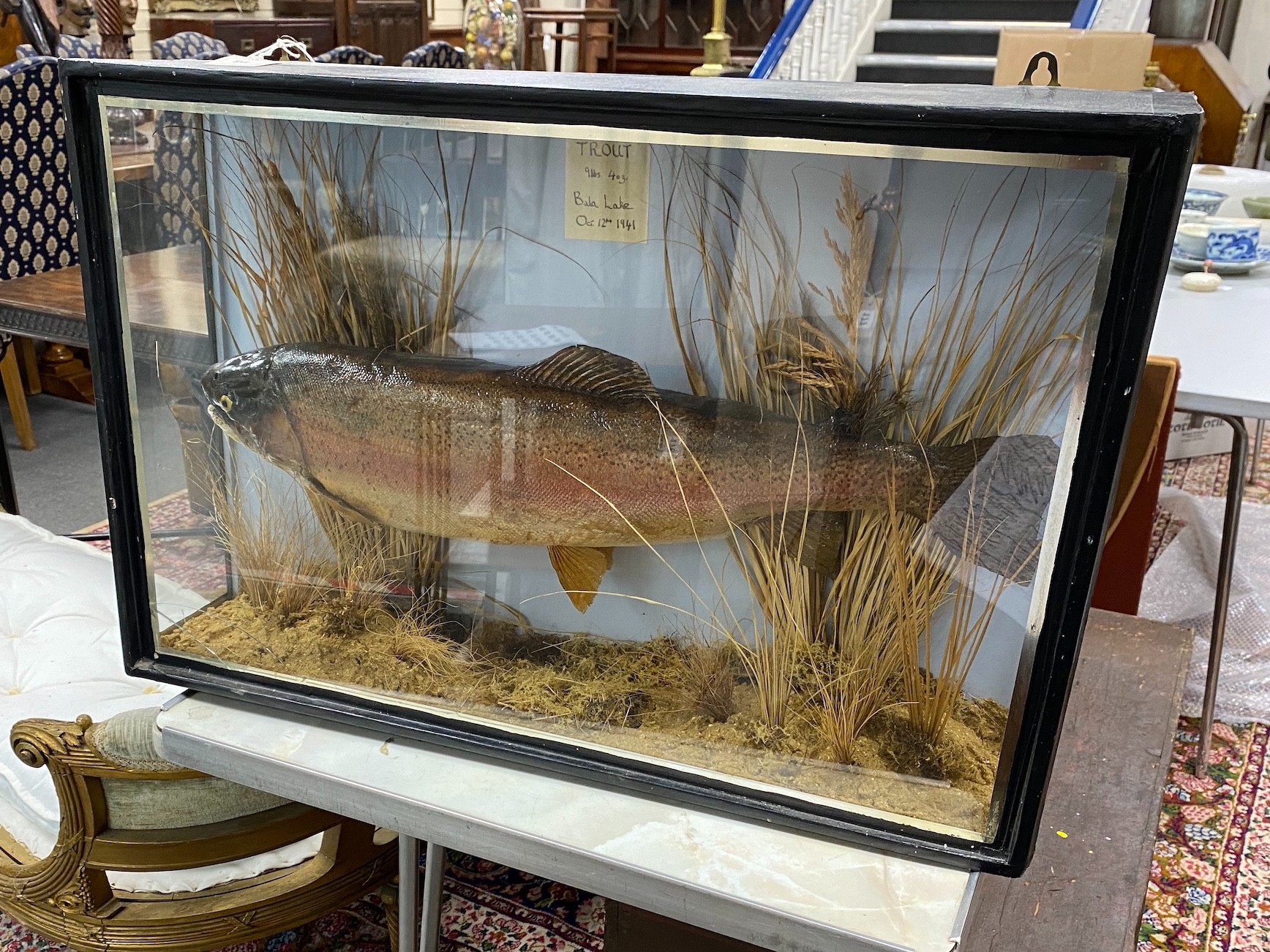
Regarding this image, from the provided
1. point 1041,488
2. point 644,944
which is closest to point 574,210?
point 1041,488

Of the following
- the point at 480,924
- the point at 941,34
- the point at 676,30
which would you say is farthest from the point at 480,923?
the point at 676,30

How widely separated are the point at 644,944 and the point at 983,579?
0.75 m

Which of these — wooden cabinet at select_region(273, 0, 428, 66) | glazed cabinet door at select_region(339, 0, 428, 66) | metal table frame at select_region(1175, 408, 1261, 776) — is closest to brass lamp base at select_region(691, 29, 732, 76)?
metal table frame at select_region(1175, 408, 1261, 776)

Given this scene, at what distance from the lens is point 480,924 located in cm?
170

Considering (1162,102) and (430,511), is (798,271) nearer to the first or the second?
(1162,102)

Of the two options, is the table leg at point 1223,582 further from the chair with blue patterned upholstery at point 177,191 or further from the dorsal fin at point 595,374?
the chair with blue patterned upholstery at point 177,191

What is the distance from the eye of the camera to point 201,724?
104 cm

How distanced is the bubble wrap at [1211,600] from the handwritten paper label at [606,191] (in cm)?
188

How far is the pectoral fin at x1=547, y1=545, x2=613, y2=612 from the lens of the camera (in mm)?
951

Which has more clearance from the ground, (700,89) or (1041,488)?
(700,89)

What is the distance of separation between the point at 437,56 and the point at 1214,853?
4.53 m

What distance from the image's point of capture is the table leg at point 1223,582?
6.58 ft

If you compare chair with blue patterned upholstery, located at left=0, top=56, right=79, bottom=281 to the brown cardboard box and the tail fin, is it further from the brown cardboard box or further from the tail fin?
the tail fin

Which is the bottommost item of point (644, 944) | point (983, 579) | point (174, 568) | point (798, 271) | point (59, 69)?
point (644, 944)
